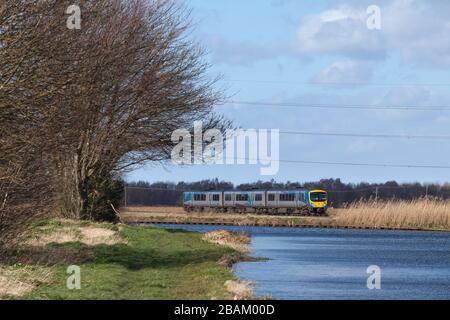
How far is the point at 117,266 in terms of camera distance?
2397cm

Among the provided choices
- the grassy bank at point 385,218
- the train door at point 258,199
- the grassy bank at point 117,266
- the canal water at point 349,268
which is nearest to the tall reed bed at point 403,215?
the grassy bank at point 385,218

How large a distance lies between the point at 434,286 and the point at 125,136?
2110 centimetres

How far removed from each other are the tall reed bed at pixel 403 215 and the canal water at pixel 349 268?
21.8 feet

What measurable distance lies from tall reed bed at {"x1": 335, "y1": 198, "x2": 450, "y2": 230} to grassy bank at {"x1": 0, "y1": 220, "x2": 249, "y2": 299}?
23307 mm

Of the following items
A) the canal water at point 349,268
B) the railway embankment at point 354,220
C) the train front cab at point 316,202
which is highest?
the train front cab at point 316,202

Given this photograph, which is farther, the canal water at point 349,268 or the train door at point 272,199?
the train door at point 272,199

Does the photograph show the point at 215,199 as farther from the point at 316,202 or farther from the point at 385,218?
the point at 385,218

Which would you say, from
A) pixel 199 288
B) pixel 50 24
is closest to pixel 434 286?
pixel 199 288

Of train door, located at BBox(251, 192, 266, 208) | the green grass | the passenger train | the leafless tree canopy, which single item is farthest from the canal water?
train door, located at BBox(251, 192, 266, 208)

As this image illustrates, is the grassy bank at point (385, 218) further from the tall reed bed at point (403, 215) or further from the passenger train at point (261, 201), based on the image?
the passenger train at point (261, 201)

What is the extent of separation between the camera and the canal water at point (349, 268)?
2217 centimetres

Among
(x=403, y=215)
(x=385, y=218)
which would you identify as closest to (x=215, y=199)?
(x=385, y=218)
